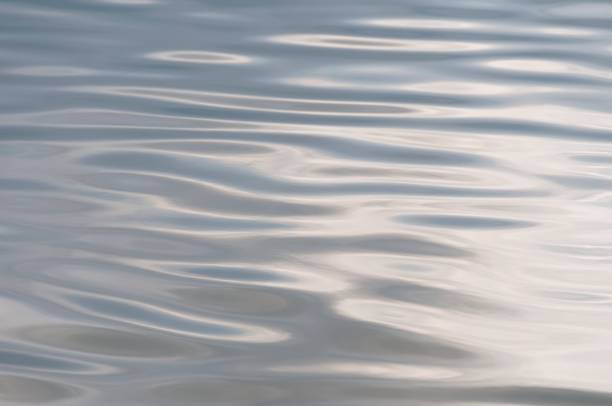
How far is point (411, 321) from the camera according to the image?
1370 mm

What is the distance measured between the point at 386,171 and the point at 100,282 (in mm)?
609

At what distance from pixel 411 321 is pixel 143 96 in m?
1.07

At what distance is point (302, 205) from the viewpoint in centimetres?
176

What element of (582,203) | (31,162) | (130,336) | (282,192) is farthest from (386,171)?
(130,336)

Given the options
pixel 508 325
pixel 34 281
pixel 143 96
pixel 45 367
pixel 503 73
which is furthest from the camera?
pixel 503 73

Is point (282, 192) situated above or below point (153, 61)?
below

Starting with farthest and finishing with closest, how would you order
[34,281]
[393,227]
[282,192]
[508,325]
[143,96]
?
[143,96] → [282,192] → [393,227] → [34,281] → [508,325]

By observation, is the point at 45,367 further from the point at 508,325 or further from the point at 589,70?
the point at 589,70

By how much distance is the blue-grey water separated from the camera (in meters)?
1.26

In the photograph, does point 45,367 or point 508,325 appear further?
point 508,325

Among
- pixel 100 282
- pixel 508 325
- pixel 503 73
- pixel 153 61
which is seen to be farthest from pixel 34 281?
pixel 503 73

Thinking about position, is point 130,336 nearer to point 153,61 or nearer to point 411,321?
point 411,321

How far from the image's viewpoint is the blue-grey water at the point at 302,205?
1.26 meters

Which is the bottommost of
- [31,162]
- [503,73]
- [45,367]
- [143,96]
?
[45,367]
